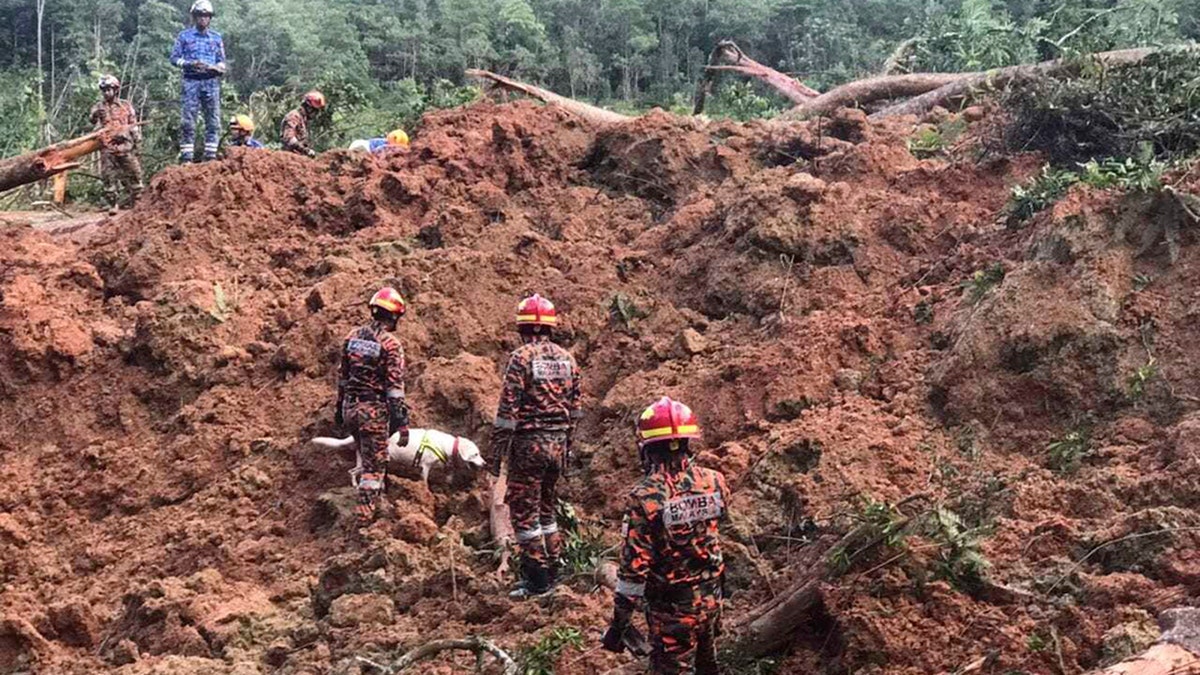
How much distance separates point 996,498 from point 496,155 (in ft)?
25.1

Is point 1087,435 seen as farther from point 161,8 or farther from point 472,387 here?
point 161,8

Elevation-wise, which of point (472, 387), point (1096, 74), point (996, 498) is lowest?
point (472, 387)

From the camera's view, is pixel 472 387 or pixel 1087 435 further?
pixel 472 387

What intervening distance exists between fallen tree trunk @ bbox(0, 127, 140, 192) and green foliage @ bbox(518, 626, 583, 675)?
9631 millimetres

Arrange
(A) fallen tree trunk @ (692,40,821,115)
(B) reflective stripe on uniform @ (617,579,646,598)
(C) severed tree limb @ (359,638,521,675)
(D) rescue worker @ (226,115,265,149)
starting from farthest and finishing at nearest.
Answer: (A) fallen tree trunk @ (692,40,821,115)
(D) rescue worker @ (226,115,265,149)
(C) severed tree limb @ (359,638,521,675)
(B) reflective stripe on uniform @ (617,579,646,598)

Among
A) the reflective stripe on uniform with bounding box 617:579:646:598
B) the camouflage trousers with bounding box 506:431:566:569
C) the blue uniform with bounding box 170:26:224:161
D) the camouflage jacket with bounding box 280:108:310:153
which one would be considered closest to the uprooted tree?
the camouflage jacket with bounding box 280:108:310:153

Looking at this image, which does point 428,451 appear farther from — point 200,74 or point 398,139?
point 200,74

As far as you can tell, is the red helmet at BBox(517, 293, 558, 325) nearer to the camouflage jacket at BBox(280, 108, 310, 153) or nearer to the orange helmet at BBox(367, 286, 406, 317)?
the orange helmet at BBox(367, 286, 406, 317)

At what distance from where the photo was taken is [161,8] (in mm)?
35438

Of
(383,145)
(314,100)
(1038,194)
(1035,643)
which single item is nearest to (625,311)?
(1038,194)

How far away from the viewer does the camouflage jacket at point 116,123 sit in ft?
42.6

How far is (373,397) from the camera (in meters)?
7.87

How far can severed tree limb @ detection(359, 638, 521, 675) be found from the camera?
568 cm

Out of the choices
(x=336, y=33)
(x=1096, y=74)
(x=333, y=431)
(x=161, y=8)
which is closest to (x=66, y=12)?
(x=161, y=8)
